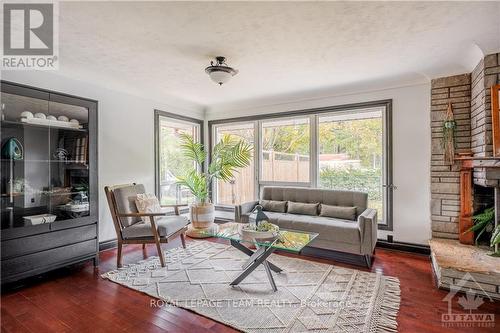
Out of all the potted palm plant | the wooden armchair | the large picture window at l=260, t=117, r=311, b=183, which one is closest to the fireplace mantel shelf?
the large picture window at l=260, t=117, r=311, b=183

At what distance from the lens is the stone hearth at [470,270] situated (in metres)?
2.44

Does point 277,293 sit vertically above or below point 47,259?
below

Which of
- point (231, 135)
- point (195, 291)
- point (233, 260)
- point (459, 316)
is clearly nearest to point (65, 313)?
point (195, 291)

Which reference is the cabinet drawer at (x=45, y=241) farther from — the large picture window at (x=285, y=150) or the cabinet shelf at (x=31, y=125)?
the large picture window at (x=285, y=150)

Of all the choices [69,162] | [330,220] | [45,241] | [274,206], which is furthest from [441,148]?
[45,241]

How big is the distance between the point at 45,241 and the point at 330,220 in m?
3.40

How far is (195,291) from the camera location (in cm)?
257

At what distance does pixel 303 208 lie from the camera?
13.4 feet

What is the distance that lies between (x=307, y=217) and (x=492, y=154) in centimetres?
221

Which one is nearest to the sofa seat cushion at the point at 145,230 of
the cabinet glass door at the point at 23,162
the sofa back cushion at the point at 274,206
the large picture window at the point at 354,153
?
the cabinet glass door at the point at 23,162

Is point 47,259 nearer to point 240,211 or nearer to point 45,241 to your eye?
point 45,241

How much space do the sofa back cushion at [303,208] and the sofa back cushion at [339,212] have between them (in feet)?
0.37

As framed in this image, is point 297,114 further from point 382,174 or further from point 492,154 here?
point 492,154

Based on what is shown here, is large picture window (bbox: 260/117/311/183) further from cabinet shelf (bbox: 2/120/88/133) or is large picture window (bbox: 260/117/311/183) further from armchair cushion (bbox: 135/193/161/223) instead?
cabinet shelf (bbox: 2/120/88/133)
